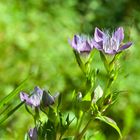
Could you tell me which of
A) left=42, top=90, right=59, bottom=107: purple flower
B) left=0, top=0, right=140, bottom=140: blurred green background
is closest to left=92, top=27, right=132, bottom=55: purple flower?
left=42, top=90, right=59, bottom=107: purple flower

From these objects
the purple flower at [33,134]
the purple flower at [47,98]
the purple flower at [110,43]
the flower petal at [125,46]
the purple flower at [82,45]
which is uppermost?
the purple flower at [82,45]

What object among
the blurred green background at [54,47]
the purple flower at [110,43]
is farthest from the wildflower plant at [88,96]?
the blurred green background at [54,47]

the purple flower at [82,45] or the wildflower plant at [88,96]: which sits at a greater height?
the purple flower at [82,45]

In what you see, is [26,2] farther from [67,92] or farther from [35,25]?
[67,92]

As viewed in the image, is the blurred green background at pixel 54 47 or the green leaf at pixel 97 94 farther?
the blurred green background at pixel 54 47

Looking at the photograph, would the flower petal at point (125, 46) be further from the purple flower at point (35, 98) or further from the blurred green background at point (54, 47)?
the blurred green background at point (54, 47)

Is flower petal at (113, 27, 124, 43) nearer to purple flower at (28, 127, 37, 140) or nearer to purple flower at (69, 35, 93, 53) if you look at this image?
purple flower at (69, 35, 93, 53)

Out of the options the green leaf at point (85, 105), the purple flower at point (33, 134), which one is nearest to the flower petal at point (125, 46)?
the green leaf at point (85, 105)
